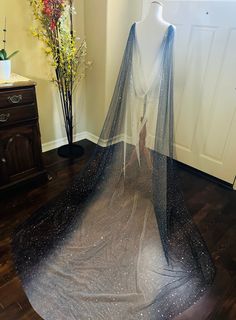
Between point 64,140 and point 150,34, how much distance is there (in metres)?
1.49

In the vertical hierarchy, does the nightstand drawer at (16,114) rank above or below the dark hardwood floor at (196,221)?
above

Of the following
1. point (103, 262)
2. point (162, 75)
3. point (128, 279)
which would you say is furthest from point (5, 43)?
point (128, 279)

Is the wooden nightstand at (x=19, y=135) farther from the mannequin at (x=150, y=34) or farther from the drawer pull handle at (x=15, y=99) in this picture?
the mannequin at (x=150, y=34)

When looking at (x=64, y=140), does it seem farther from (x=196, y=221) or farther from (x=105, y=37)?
(x=196, y=221)

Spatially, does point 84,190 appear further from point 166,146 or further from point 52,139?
point 52,139

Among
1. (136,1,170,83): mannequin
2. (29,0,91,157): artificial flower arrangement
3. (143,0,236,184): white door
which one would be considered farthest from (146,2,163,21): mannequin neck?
(29,0,91,157): artificial flower arrangement

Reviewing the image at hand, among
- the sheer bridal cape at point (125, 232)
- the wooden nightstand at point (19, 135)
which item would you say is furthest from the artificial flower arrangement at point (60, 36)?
the sheer bridal cape at point (125, 232)

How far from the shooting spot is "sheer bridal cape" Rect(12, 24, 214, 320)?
120 cm

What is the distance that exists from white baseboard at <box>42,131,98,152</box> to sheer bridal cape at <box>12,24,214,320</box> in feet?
2.47

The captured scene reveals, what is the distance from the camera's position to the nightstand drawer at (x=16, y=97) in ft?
5.13

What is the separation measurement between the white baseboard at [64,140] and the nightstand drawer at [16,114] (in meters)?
0.79

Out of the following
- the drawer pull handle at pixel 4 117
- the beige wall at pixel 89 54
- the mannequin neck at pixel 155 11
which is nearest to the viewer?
the mannequin neck at pixel 155 11

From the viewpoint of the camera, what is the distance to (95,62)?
237cm

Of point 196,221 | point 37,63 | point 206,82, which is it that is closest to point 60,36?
point 37,63
